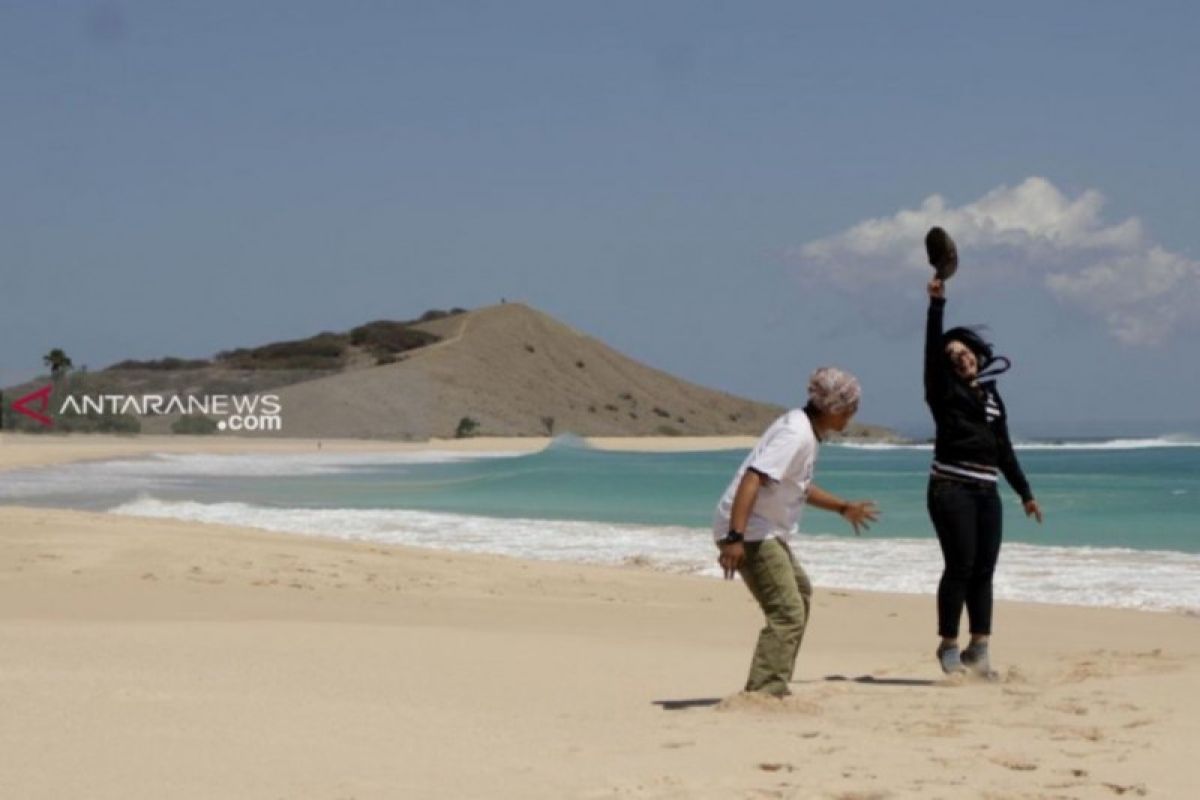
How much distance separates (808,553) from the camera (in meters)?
17.6

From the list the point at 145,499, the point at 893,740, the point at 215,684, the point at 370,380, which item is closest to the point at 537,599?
the point at 215,684

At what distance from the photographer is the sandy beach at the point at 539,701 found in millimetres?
5008

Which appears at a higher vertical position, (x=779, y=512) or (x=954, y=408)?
(x=954, y=408)

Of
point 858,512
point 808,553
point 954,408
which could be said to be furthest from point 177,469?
point 858,512

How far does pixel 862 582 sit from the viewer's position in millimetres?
14719

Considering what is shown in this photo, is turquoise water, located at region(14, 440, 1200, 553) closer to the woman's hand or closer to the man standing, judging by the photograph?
the woman's hand

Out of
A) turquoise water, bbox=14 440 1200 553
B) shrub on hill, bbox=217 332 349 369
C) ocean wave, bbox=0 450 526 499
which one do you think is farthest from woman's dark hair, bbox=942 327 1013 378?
shrub on hill, bbox=217 332 349 369

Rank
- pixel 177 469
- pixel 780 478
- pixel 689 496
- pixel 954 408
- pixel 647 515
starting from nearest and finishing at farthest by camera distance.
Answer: pixel 780 478, pixel 954 408, pixel 647 515, pixel 689 496, pixel 177 469

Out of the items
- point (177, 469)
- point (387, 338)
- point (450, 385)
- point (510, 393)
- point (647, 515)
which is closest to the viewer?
point (647, 515)

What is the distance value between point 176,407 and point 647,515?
6252cm

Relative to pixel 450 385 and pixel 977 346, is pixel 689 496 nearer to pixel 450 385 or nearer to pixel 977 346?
pixel 977 346

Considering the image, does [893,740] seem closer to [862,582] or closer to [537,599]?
[537,599]

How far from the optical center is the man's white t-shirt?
6391 millimetres

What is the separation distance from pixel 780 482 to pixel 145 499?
894 inches
